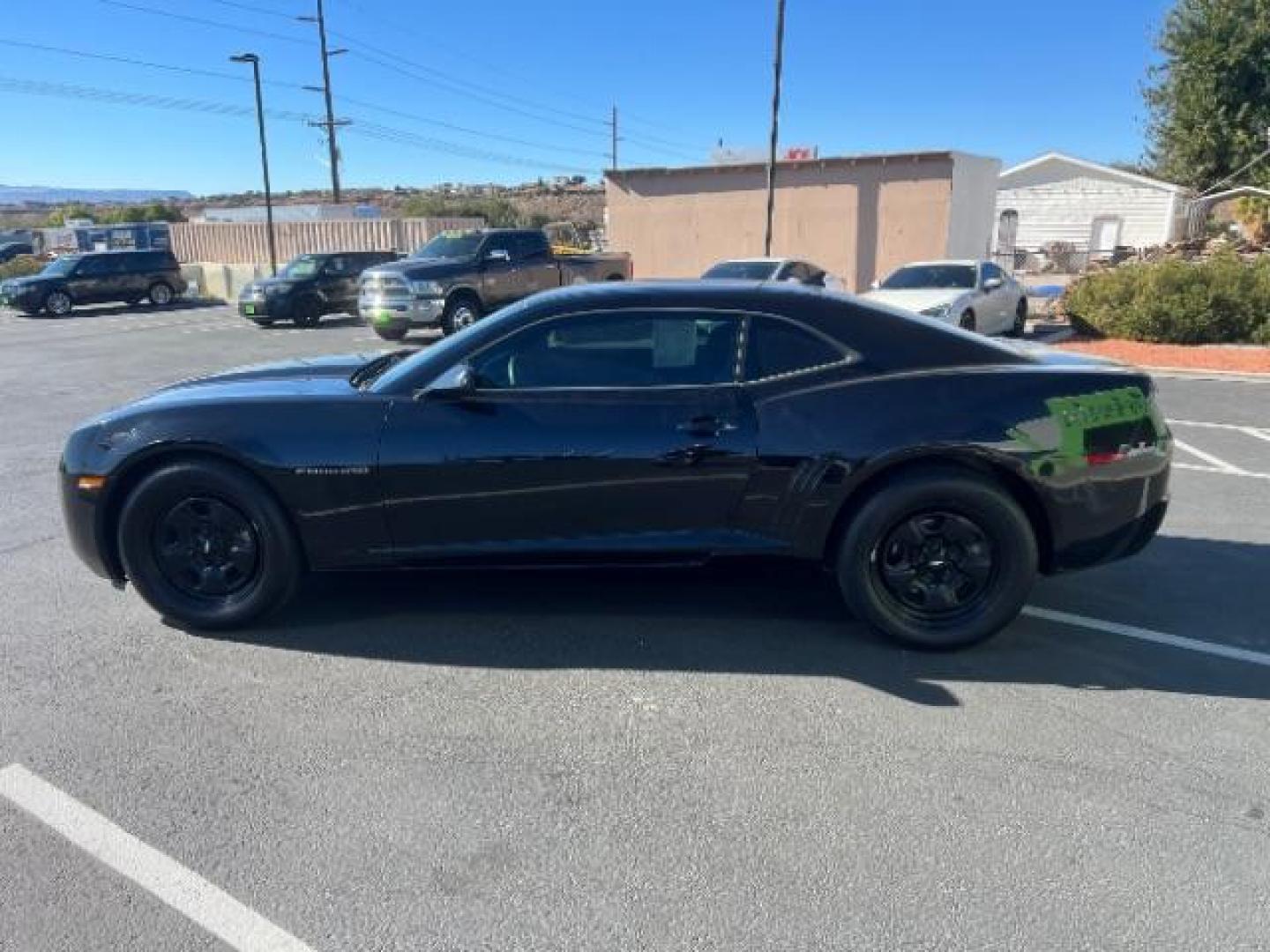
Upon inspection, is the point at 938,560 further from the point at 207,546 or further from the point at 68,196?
the point at 68,196

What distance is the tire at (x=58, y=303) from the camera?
78.9 ft

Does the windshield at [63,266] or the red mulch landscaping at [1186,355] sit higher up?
the windshield at [63,266]

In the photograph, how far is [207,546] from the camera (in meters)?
3.97

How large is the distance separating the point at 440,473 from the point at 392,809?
1.41m

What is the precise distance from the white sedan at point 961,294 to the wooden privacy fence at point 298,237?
19345mm

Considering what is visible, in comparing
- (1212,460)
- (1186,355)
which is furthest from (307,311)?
(1212,460)

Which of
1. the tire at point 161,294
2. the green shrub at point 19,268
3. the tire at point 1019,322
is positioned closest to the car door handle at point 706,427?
the tire at point 1019,322

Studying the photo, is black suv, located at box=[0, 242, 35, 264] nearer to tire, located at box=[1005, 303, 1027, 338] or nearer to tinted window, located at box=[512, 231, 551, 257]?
tinted window, located at box=[512, 231, 551, 257]

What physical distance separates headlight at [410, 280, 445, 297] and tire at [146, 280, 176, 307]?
15.0 m

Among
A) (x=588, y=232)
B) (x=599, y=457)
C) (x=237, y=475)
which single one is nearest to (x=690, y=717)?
(x=599, y=457)

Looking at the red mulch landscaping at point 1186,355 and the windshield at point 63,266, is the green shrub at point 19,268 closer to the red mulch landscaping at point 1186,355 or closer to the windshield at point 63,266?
the windshield at point 63,266

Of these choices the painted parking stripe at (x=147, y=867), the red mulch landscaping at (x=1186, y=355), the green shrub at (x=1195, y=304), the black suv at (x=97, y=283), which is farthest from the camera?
the black suv at (x=97, y=283)

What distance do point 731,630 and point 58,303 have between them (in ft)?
85.9

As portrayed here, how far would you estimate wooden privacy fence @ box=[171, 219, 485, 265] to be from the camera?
2947cm
